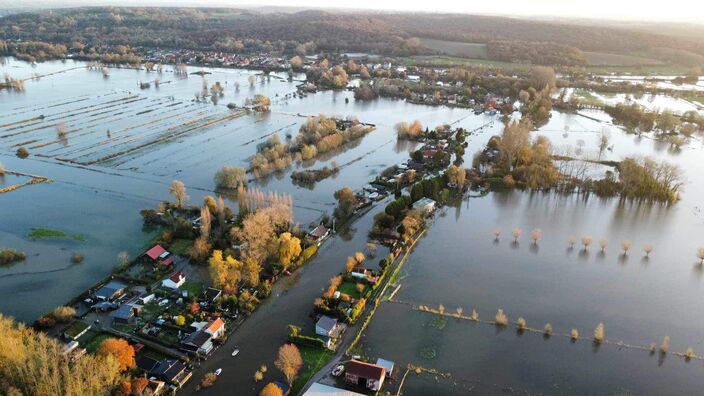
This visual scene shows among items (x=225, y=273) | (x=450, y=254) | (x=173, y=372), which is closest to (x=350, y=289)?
(x=225, y=273)

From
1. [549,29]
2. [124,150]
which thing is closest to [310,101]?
[124,150]

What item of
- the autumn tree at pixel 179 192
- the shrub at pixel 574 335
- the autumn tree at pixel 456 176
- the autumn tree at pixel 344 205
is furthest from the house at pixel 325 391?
the autumn tree at pixel 456 176

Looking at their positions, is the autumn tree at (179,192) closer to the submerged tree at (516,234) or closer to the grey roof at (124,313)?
the grey roof at (124,313)

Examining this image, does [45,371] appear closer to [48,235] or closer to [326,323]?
[326,323]

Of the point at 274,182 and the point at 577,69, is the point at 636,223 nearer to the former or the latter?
the point at 274,182

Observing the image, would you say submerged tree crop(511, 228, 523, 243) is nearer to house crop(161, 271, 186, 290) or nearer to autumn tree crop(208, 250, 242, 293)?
autumn tree crop(208, 250, 242, 293)
